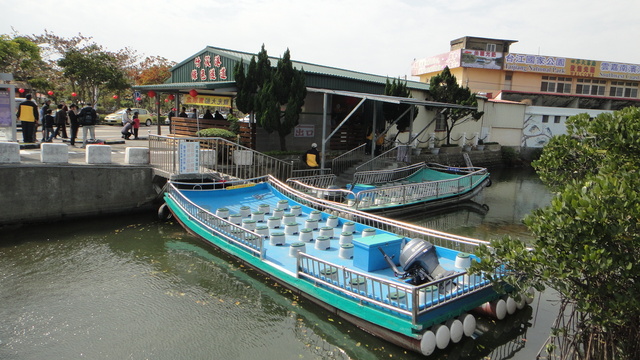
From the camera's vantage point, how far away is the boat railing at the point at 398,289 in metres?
6.25

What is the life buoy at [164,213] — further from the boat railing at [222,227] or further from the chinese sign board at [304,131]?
the chinese sign board at [304,131]

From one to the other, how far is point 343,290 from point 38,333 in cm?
492

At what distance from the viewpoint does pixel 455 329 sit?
6.57 metres

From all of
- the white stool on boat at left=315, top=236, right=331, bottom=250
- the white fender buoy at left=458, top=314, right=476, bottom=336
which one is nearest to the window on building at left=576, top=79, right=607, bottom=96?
the white stool on boat at left=315, top=236, right=331, bottom=250

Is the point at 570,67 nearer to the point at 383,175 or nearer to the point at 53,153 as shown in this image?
the point at 383,175

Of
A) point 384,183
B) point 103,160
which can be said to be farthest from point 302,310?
point 384,183

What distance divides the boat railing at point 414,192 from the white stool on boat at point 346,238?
379cm

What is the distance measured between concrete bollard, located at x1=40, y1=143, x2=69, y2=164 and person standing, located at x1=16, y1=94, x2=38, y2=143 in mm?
3794

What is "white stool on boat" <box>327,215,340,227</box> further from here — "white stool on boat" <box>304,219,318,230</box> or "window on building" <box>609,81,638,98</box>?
"window on building" <box>609,81,638,98</box>

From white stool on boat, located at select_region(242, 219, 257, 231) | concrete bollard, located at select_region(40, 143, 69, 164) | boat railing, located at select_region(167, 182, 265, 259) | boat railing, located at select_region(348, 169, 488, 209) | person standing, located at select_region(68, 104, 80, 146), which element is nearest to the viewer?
boat railing, located at select_region(167, 182, 265, 259)

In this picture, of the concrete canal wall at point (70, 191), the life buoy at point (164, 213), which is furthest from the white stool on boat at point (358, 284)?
the concrete canal wall at point (70, 191)

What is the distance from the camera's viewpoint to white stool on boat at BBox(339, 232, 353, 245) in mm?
9539

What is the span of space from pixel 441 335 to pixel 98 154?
11.4 m

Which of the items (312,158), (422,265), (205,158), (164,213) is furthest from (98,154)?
(422,265)
